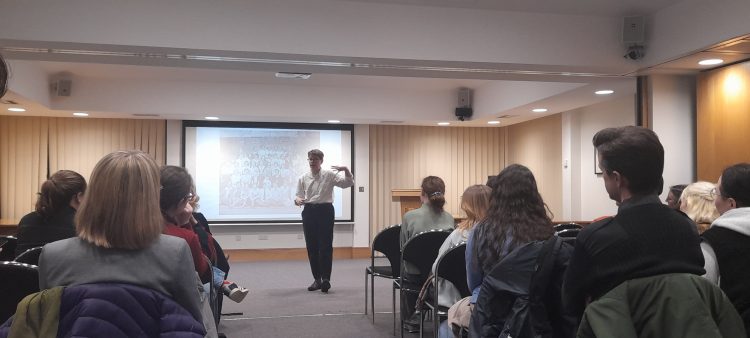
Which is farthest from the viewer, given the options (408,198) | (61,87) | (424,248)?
(408,198)

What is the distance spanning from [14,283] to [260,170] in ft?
20.4

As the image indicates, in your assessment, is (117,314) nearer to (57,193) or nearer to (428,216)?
(57,193)

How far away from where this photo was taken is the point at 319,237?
230 inches

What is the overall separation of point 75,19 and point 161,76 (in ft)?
11.4

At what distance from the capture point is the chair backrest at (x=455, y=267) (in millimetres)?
2883

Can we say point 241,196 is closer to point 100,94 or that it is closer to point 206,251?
point 100,94

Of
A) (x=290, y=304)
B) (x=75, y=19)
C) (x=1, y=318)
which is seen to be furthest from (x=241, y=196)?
(x=1, y=318)

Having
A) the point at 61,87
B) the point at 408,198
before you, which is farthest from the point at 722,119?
the point at 61,87

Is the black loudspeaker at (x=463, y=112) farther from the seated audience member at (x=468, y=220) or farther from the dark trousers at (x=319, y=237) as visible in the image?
the seated audience member at (x=468, y=220)

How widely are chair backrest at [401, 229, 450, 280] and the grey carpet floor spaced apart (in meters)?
0.85

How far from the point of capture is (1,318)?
7.20 feet

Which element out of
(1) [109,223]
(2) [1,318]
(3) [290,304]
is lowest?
(3) [290,304]

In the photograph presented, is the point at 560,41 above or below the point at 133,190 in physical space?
above

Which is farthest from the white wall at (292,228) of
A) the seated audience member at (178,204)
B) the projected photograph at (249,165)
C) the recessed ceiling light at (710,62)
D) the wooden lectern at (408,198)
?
the seated audience member at (178,204)
